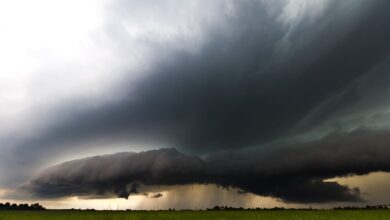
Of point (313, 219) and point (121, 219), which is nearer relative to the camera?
point (121, 219)

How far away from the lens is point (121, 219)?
37.2 metres

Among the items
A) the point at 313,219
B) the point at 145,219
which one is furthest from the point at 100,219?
the point at 313,219

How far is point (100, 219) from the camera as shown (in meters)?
37.8

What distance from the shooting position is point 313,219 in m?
40.8

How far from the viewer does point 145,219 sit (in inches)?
1705

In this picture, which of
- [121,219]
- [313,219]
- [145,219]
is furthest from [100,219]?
[313,219]

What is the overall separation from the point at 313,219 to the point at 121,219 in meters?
19.9

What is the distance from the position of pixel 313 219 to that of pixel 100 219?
72.0 ft

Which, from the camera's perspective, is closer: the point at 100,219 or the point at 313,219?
the point at 100,219

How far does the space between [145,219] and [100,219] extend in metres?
6.80

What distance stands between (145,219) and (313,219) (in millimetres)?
18204

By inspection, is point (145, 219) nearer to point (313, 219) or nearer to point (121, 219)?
point (121, 219)

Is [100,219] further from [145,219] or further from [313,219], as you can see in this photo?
[313,219]

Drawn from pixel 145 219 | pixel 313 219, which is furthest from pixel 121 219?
pixel 313 219
